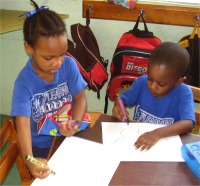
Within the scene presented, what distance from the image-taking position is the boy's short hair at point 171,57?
3.62 ft

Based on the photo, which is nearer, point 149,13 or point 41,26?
point 41,26

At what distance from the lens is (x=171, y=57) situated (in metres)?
1.11

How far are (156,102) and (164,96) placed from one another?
5 cm

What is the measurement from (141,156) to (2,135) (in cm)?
48

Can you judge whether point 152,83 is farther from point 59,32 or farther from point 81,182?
point 81,182

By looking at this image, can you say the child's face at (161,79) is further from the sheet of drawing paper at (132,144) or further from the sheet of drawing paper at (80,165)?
the sheet of drawing paper at (80,165)

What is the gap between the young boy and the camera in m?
1.02

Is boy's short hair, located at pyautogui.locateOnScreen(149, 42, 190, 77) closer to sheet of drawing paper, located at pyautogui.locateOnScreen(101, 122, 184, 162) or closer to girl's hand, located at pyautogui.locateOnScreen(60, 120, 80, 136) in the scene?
sheet of drawing paper, located at pyautogui.locateOnScreen(101, 122, 184, 162)

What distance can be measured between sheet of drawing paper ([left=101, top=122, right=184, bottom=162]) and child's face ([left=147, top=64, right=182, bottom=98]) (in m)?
0.19

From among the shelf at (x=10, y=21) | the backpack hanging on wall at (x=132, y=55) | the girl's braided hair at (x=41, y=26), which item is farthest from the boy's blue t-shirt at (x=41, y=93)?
the shelf at (x=10, y=21)

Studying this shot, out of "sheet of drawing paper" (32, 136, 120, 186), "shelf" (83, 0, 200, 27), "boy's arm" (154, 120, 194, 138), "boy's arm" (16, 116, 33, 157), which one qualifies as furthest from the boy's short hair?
"shelf" (83, 0, 200, 27)

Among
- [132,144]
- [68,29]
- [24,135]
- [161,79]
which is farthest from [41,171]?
[68,29]

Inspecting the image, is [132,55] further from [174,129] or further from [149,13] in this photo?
[174,129]

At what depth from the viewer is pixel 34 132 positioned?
1.20m
